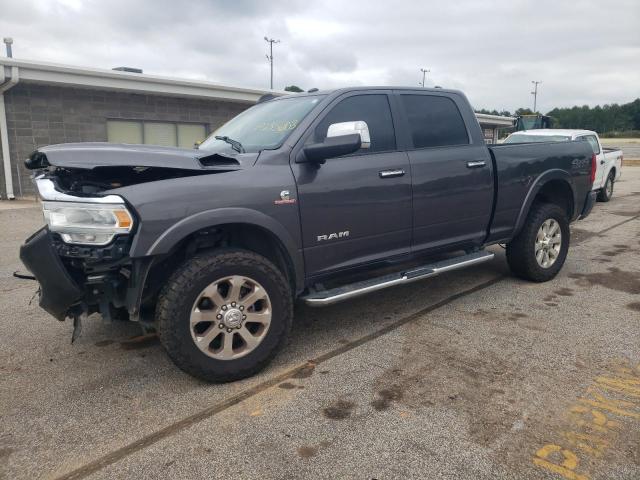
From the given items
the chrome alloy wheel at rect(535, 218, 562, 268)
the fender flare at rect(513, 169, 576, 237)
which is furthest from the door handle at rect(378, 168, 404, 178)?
the chrome alloy wheel at rect(535, 218, 562, 268)

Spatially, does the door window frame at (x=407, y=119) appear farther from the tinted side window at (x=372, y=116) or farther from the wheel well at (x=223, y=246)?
the wheel well at (x=223, y=246)

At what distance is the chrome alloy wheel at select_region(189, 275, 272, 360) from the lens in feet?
10.4

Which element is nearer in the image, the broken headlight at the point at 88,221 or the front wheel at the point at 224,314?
the broken headlight at the point at 88,221

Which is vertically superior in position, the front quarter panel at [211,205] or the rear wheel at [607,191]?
the front quarter panel at [211,205]

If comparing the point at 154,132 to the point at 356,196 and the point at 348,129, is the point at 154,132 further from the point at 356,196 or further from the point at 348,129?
the point at 348,129

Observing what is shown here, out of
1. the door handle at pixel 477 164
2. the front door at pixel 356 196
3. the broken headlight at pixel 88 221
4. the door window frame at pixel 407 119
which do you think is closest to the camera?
the broken headlight at pixel 88 221

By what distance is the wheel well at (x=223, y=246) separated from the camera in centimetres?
333

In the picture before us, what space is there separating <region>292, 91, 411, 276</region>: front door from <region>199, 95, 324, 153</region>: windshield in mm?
213

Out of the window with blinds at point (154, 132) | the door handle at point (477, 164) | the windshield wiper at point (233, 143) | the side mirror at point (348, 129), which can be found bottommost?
the door handle at point (477, 164)

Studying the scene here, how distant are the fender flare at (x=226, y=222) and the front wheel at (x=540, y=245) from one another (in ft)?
9.24

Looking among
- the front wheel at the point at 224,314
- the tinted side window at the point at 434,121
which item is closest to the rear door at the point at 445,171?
the tinted side window at the point at 434,121

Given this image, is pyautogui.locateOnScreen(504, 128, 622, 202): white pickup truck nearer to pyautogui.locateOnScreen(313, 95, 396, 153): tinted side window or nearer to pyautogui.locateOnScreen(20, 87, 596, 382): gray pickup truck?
pyautogui.locateOnScreen(20, 87, 596, 382): gray pickup truck

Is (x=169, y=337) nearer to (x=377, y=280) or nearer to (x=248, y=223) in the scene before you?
(x=248, y=223)

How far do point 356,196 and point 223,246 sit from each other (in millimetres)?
1061
